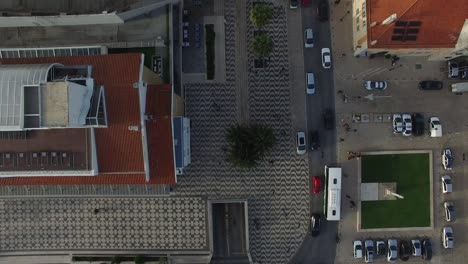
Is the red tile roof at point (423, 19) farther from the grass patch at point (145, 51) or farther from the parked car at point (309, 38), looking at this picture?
the grass patch at point (145, 51)

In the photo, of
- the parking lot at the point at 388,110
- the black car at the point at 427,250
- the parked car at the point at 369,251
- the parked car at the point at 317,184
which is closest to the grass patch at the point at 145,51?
the parking lot at the point at 388,110

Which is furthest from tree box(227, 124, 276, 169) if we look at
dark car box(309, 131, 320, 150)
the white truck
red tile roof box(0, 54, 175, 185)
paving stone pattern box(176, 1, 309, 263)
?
the white truck

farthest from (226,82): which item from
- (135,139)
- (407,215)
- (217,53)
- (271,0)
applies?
(407,215)

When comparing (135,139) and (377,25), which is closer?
(135,139)

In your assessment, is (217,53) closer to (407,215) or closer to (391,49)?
(391,49)

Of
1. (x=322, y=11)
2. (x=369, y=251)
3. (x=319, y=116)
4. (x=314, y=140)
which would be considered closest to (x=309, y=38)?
(x=322, y=11)

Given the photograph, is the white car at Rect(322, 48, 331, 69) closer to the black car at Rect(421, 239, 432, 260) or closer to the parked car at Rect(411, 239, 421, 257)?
the parked car at Rect(411, 239, 421, 257)

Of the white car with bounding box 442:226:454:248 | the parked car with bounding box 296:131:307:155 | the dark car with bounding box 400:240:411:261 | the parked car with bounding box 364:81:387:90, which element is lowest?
the dark car with bounding box 400:240:411:261
